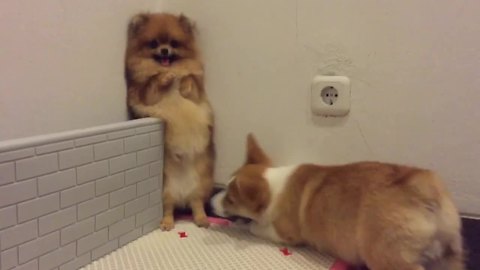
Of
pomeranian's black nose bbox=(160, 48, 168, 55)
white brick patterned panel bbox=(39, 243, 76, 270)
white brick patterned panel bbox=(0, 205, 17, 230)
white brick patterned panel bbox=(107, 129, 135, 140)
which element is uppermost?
pomeranian's black nose bbox=(160, 48, 168, 55)

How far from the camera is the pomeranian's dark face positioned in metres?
1.25

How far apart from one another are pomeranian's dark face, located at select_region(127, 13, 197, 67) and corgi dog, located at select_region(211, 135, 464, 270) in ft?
1.10

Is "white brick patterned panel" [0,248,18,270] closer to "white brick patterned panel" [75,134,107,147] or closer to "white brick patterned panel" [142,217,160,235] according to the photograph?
"white brick patterned panel" [75,134,107,147]

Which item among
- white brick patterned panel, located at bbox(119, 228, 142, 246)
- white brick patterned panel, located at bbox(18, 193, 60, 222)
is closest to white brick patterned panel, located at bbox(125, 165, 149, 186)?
white brick patterned panel, located at bbox(119, 228, 142, 246)

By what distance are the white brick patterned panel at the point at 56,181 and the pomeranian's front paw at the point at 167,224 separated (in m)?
0.34

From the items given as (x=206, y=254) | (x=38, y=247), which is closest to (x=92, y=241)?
(x=38, y=247)

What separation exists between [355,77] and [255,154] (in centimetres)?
32

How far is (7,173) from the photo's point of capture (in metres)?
0.81

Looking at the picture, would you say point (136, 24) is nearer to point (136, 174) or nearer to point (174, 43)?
point (174, 43)

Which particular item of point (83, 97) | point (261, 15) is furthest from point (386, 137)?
point (83, 97)

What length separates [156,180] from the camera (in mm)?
1232

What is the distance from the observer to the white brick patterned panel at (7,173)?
0.80m

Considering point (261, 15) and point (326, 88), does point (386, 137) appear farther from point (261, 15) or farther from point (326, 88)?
point (261, 15)

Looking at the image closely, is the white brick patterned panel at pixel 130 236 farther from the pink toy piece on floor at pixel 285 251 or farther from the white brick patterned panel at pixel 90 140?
the pink toy piece on floor at pixel 285 251
